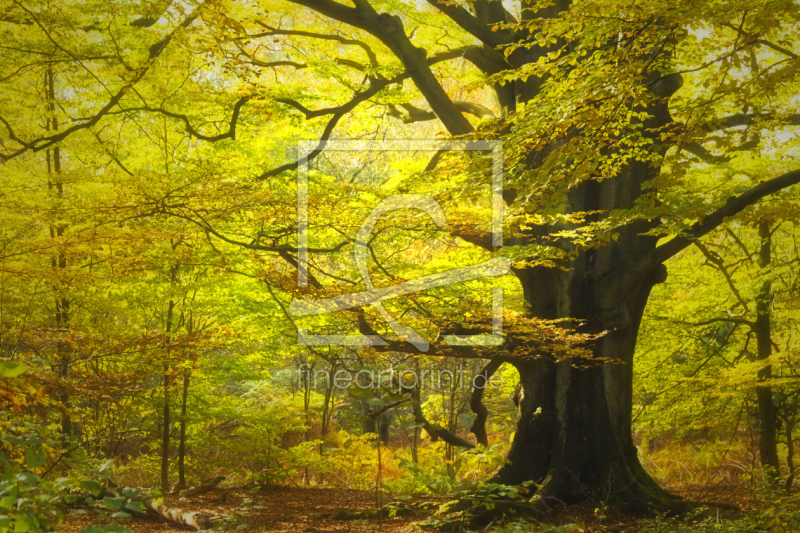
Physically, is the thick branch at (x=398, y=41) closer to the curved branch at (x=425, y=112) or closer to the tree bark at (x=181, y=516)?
the curved branch at (x=425, y=112)

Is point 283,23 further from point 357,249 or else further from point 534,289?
Answer: point 534,289

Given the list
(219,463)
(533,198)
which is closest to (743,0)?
(533,198)

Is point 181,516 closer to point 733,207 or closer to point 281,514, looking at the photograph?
point 281,514

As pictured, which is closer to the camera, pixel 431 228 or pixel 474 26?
pixel 431 228

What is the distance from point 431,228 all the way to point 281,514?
3.96 m

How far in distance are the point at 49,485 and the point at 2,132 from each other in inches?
266

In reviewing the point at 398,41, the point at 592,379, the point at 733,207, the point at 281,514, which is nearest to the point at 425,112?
the point at 398,41

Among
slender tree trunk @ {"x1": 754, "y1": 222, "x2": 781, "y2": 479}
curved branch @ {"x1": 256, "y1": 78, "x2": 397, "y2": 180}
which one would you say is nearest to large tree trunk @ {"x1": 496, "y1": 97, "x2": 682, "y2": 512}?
curved branch @ {"x1": 256, "y1": 78, "x2": 397, "y2": 180}

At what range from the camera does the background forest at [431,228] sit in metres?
4.02

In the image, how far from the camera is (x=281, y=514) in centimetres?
635

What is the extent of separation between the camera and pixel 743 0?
2.94m

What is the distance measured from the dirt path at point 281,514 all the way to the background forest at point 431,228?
0.22 feet

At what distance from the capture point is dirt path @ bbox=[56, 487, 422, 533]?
5.39m

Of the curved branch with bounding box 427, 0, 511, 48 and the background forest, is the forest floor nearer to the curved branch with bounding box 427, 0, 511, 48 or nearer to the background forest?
the background forest
